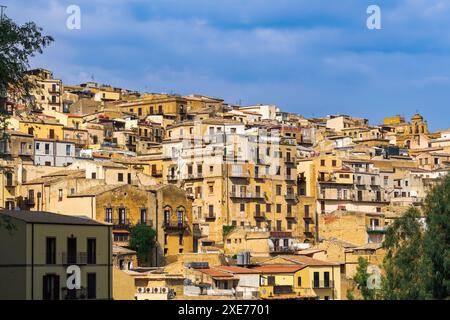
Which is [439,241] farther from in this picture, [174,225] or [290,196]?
[290,196]

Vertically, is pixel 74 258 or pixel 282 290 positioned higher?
pixel 74 258

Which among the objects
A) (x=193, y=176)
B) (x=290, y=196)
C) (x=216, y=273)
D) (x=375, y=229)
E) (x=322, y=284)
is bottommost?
(x=322, y=284)

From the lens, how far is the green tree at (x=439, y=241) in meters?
34.8

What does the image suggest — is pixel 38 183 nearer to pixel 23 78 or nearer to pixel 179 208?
pixel 179 208

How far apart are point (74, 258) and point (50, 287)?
7.64ft

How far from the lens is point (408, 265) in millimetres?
37406

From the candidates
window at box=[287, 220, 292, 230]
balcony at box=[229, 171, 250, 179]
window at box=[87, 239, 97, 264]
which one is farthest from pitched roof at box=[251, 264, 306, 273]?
window at box=[287, 220, 292, 230]

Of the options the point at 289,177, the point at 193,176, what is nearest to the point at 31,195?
the point at 193,176

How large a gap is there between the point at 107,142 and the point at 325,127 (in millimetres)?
40499

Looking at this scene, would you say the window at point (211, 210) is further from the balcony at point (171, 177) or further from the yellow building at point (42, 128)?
the yellow building at point (42, 128)

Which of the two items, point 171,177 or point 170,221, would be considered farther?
point 171,177

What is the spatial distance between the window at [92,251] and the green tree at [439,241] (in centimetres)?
2033

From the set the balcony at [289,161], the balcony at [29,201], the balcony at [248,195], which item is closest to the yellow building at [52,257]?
the balcony at [29,201]
